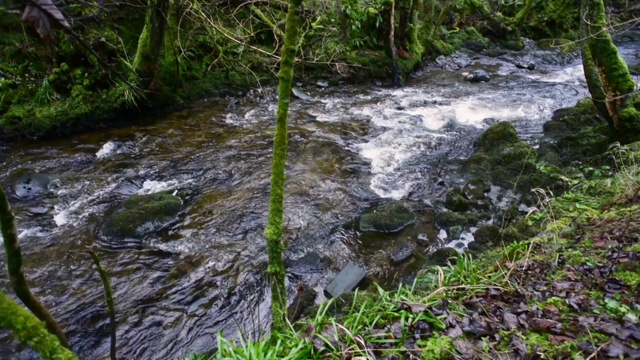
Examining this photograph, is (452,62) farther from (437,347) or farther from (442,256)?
(437,347)

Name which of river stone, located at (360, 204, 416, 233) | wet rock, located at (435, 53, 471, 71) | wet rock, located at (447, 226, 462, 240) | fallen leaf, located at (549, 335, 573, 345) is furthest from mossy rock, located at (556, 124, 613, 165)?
wet rock, located at (435, 53, 471, 71)

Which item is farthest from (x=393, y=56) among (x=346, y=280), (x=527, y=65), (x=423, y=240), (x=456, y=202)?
(x=346, y=280)

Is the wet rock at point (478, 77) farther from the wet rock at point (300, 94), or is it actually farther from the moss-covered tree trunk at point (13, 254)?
the moss-covered tree trunk at point (13, 254)

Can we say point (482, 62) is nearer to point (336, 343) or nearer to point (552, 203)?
point (552, 203)

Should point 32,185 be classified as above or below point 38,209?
above

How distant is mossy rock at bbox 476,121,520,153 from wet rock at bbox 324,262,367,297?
161 inches

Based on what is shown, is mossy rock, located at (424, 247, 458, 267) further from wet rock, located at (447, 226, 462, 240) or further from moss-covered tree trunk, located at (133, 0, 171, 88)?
moss-covered tree trunk, located at (133, 0, 171, 88)

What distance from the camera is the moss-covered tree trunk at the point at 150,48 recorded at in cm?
860

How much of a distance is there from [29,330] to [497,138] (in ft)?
24.6

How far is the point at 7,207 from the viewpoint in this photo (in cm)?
203

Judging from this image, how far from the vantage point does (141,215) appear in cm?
553

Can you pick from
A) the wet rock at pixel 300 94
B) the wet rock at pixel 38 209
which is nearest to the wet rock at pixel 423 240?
the wet rock at pixel 38 209

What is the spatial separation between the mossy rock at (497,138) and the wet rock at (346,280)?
13.4 ft

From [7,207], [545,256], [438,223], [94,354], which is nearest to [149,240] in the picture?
[94,354]
